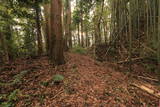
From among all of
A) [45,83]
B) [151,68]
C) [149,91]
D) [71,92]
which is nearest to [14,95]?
[45,83]

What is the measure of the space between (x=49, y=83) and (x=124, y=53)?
15.3ft

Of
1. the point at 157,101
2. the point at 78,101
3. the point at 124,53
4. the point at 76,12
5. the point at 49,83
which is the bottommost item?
the point at 157,101

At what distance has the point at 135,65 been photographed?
19.8 ft

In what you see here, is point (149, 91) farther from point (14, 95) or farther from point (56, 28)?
point (14, 95)

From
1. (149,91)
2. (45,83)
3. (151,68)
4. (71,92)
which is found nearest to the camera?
(71,92)

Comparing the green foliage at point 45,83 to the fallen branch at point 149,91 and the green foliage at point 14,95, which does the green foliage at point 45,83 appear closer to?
the green foliage at point 14,95

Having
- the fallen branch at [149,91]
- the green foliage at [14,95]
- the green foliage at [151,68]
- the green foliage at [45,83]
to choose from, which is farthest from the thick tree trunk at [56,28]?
the green foliage at [151,68]

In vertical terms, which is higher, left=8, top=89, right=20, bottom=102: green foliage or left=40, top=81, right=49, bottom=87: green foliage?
left=40, top=81, right=49, bottom=87: green foliage

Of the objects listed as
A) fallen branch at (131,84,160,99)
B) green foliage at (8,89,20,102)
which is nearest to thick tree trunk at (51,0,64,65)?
green foliage at (8,89,20,102)

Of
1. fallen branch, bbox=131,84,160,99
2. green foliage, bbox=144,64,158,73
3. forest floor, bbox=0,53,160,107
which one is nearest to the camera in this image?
forest floor, bbox=0,53,160,107

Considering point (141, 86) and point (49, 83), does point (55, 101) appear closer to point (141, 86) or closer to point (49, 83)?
point (49, 83)

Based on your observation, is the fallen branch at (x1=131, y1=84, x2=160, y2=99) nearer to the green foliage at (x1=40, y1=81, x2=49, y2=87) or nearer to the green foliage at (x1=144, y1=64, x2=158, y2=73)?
the green foliage at (x1=144, y1=64, x2=158, y2=73)

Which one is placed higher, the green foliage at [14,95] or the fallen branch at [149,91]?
the green foliage at [14,95]

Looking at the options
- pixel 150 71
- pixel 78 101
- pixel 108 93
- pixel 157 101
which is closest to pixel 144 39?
pixel 150 71
